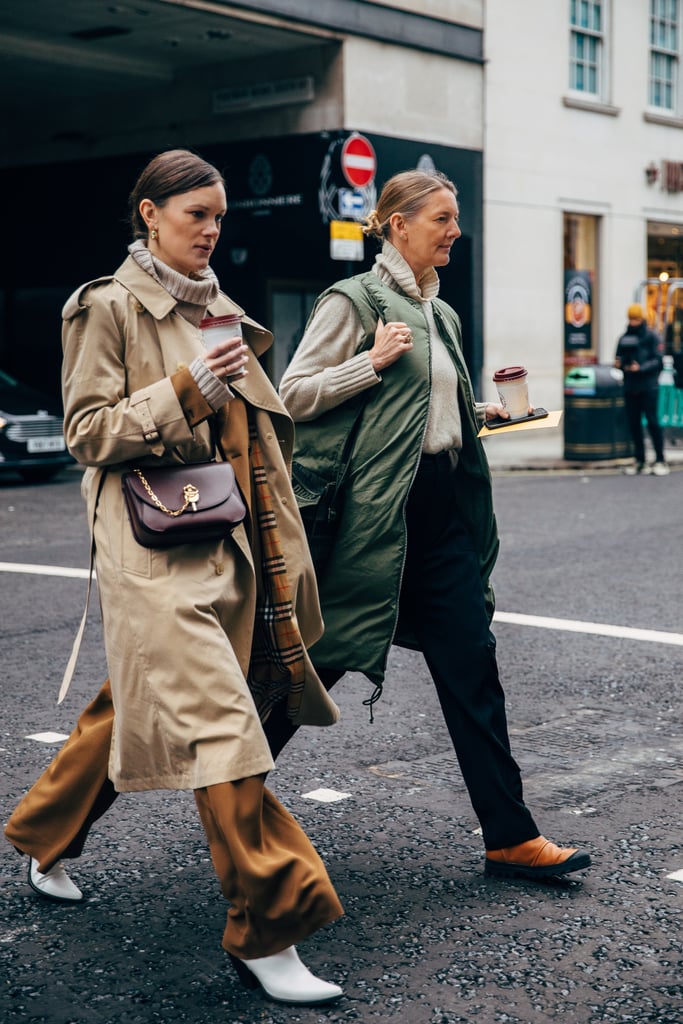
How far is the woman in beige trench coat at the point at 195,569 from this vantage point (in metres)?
3.02

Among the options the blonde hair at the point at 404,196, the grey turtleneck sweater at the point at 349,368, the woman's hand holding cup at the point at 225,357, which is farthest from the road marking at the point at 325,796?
the woman's hand holding cup at the point at 225,357

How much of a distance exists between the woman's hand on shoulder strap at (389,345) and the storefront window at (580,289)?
1888 cm

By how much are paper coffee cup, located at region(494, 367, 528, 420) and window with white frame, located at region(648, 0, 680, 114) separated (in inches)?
842

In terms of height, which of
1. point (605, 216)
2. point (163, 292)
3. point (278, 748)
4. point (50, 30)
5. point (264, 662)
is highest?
point (50, 30)

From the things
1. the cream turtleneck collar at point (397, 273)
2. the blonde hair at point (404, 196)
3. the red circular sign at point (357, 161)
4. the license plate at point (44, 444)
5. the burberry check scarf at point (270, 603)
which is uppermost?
the red circular sign at point (357, 161)

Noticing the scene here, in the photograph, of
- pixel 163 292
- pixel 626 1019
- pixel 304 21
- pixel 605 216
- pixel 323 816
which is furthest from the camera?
pixel 605 216

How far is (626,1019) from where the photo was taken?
3.00 metres

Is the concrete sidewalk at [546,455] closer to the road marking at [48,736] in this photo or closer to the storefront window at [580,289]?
the storefront window at [580,289]

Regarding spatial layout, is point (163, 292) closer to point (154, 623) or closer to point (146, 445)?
point (146, 445)

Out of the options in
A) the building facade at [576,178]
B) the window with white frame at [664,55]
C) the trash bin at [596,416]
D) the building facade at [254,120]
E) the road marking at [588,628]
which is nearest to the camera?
the road marking at [588,628]

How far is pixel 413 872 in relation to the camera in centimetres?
390

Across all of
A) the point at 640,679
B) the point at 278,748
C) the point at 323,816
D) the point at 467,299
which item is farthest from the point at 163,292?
the point at 467,299

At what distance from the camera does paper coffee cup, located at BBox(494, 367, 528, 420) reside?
13.1ft

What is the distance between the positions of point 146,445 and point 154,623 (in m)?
0.39
